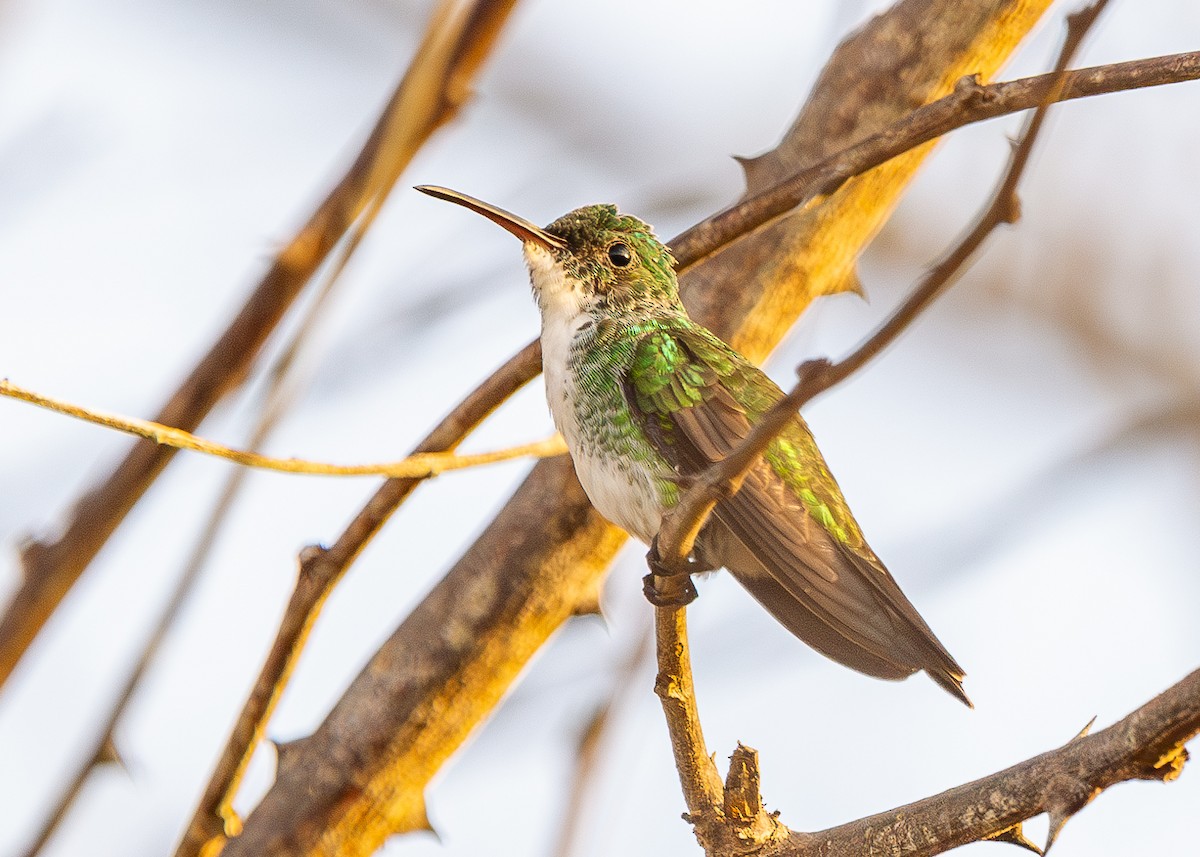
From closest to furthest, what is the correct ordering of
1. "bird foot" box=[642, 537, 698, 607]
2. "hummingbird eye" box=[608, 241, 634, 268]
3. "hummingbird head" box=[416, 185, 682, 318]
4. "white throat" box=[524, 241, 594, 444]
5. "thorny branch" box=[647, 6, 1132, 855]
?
1. "thorny branch" box=[647, 6, 1132, 855]
2. "bird foot" box=[642, 537, 698, 607]
3. "white throat" box=[524, 241, 594, 444]
4. "hummingbird head" box=[416, 185, 682, 318]
5. "hummingbird eye" box=[608, 241, 634, 268]

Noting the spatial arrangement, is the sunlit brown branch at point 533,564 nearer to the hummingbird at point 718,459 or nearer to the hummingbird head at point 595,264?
the hummingbird at point 718,459

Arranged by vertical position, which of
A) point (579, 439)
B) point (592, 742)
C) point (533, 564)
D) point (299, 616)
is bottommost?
point (592, 742)

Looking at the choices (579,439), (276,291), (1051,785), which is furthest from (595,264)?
(1051,785)

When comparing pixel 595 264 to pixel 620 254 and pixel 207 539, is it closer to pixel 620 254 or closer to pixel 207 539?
pixel 620 254

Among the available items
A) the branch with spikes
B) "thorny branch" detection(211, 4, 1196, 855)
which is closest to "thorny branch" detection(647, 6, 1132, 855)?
the branch with spikes

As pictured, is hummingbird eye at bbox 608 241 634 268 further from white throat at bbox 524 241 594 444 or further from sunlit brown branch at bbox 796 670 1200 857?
sunlit brown branch at bbox 796 670 1200 857

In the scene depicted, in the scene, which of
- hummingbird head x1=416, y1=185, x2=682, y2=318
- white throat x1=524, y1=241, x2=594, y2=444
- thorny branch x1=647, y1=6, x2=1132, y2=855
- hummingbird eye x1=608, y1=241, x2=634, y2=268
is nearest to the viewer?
thorny branch x1=647, y1=6, x2=1132, y2=855

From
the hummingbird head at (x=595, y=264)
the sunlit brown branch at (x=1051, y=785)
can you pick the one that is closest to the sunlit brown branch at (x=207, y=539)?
the sunlit brown branch at (x=1051, y=785)

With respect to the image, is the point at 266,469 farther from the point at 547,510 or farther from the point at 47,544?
the point at 547,510
